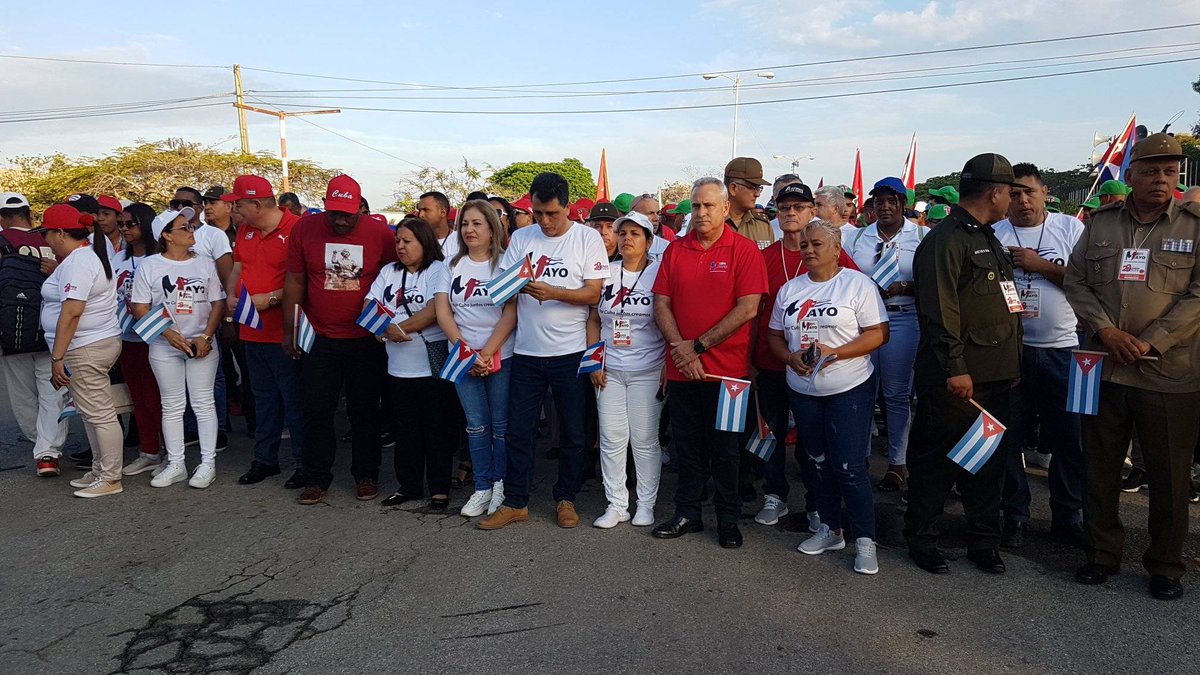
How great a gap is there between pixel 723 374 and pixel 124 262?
17.1ft

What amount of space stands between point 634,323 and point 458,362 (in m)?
1.16

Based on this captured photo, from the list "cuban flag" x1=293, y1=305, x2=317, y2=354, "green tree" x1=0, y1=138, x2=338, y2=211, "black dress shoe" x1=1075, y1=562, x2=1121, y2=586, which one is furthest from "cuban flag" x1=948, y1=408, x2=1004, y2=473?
"green tree" x1=0, y1=138, x2=338, y2=211

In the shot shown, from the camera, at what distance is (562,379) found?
17.1 feet

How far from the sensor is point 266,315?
6.25 metres

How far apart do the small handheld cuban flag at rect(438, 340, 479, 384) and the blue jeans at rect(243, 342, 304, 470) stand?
165cm

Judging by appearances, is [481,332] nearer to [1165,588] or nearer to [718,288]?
[718,288]

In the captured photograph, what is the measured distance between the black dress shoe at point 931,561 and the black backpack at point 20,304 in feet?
21.5

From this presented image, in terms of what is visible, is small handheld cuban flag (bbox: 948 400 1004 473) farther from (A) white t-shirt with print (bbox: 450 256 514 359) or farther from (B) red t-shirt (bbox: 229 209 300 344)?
(B) red t-shirt (bbox: 229 209 300 344)

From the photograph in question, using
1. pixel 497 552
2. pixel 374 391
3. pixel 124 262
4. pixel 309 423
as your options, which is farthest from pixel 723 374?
pixel 124 262

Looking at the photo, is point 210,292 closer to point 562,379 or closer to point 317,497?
point 317,497

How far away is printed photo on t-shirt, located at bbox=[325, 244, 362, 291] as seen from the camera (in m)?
5.70

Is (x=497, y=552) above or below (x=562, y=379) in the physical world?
below

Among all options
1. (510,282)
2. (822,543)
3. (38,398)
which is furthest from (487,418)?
(38,398)

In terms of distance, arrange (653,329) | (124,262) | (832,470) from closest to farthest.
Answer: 1. (832,470)
2. (653,329)
3. (124,262)
